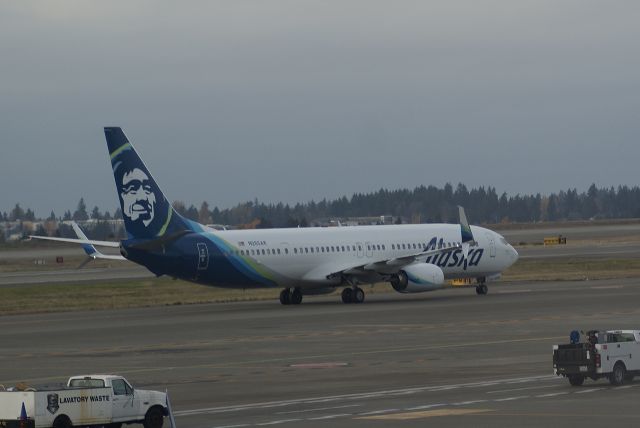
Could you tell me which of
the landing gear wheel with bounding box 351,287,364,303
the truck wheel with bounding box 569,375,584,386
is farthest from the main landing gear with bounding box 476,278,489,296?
the truck wheel with bounding box 569,375,584,386

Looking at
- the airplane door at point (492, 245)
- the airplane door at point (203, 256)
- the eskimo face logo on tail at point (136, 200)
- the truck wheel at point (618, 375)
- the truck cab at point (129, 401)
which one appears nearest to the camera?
the truck cab at point (129, 401)

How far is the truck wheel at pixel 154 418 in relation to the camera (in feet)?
86.9

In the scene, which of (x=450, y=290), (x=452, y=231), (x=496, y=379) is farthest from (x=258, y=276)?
(x=496, y=379)

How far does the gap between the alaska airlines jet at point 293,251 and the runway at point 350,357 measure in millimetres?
1390

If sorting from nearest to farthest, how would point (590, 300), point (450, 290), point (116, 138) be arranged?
point (116, 138) → point (590, 300) → point (450, 290)

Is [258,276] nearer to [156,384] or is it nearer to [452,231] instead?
[452,231]

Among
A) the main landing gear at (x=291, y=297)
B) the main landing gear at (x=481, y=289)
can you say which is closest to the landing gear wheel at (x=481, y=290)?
the main landing gear at (x=481, y=289)

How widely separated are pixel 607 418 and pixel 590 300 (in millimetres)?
39766

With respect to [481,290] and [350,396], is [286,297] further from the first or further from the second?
[350,396]

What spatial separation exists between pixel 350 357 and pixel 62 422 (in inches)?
694

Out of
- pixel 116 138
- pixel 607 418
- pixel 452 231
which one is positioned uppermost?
pixel 116 138

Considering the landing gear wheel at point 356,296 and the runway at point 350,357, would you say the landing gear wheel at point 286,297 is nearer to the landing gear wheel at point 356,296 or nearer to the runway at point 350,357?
the runway at point 350,357

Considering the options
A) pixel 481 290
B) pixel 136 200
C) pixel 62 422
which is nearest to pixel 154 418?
pixel 62 422

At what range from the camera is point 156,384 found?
35688 millimetres
